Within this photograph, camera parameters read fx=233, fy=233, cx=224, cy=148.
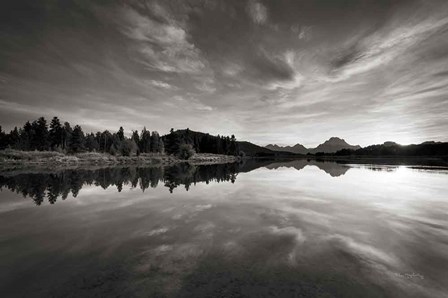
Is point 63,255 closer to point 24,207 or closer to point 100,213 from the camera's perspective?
point 100,213

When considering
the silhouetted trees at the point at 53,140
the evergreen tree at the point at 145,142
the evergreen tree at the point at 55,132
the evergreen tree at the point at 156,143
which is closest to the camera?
the silhouetted trees at the point at 53,140

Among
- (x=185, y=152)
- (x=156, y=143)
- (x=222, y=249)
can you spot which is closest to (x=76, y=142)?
(x=156, y=143)

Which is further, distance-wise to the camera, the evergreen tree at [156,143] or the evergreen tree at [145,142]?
the evergreen tree at [145,142]

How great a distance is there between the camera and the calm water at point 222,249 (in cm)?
614

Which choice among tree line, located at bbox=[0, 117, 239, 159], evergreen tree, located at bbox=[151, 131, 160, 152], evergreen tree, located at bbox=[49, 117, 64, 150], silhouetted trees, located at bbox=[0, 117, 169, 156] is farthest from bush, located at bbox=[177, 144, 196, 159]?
evergreen tree, located at bbox=[49, 117, 64, 150]

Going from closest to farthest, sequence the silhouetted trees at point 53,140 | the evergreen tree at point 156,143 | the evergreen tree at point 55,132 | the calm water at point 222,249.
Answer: the calm water at point 222,249
the silhouetted trees at point 53,140
the evergreen tree at point 55,132
the evergreen tree at point 156,143

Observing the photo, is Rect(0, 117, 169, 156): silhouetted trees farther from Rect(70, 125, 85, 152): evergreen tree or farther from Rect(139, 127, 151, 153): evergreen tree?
Rect(139, 127, 151, 153): evergreen tree

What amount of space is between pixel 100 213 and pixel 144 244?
6.85 metres

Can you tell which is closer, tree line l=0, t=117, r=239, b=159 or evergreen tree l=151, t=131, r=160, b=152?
tree line l=0, t=117, r=239, b=159

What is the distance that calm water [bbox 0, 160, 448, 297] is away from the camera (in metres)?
6.14

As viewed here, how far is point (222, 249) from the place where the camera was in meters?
8.68

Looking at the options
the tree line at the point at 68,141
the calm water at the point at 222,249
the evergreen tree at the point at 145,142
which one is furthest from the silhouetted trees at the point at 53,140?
the calm water at the point at 222,249

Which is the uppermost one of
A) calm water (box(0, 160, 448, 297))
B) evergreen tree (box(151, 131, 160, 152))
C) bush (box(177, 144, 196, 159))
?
evergreen tree (box(151, 131, 160, 152))

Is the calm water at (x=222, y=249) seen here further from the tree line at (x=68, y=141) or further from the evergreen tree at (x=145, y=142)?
the evergreen tree at (x=145, y=142)
